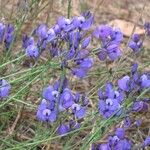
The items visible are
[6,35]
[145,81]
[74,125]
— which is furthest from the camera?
[6,35]

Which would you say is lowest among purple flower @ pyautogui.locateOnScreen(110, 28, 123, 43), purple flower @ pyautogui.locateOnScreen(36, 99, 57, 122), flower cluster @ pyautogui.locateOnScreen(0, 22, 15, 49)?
purple flower @ pyautogui.locateOnScreen(36, 99, 57, 122)

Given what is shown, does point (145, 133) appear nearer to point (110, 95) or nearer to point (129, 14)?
point (110, 95)

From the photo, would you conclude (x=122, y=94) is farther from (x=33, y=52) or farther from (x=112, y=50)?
(x=33, y=52)

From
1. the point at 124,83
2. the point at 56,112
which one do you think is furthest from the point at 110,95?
the point at 56,112

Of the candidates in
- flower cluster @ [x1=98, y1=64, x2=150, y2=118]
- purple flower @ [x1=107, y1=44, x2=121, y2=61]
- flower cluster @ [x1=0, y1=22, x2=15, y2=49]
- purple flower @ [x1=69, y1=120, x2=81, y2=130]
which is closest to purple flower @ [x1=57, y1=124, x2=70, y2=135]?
purple flower @ [x1=69, y1=120, x2=81, y2=130]

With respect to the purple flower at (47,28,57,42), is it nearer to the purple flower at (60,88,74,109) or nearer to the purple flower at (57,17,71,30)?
the purple flower at (57,17,71,30)

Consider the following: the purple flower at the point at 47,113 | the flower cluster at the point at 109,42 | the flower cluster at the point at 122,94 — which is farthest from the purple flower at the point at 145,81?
the purple flower at the point at 47,113

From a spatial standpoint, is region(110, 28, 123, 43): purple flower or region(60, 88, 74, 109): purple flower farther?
region(110, 28, 123, 43): purple flower

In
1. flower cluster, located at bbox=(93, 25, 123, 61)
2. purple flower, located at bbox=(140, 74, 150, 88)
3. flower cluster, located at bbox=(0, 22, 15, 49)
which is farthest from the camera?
flower cluster, located at bbox=(0, 22, 15, 49)

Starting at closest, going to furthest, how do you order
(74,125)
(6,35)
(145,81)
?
(145,81), (74,125), (6,35)

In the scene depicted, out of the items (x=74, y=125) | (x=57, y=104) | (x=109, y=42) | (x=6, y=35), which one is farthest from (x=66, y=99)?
(x=6, y=35)

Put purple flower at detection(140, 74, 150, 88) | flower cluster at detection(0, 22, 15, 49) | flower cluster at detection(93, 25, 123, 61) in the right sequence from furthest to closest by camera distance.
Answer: flower cluster at detection(0, 22, 15, 49), flower cluster at detection(93, 25, 123, 61), purple flower at detection(140, 74, 150, 88)

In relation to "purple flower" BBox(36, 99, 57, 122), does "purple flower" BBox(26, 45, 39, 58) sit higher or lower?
higher
